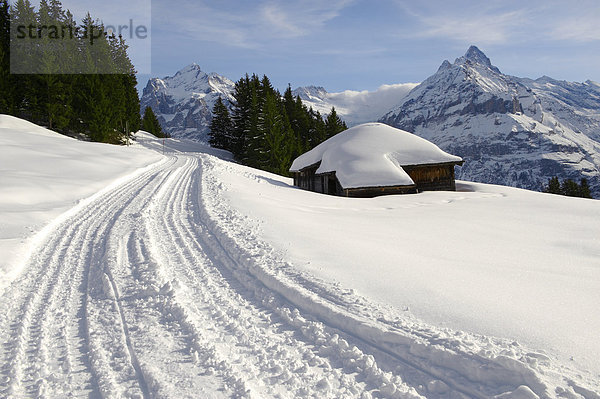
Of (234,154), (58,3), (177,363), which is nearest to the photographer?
(177,363)

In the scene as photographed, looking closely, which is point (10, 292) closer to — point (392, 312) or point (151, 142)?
point (392, 312)

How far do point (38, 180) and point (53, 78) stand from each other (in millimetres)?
30992

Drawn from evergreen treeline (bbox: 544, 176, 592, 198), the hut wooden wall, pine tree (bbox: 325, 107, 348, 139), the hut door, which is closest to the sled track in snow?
the hut door

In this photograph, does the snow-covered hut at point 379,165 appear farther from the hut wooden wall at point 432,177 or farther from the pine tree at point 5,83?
the pine tree at point 5,83

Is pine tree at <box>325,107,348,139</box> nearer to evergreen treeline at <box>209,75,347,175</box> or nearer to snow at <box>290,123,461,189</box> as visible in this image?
evergreen treeline at <box>209,75,347,175</box>

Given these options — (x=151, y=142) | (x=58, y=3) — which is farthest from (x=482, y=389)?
(x=58, y=3)

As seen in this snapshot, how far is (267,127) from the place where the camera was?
135 ft

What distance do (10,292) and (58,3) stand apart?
195ft

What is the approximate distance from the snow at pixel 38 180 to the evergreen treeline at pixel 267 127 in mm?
16736

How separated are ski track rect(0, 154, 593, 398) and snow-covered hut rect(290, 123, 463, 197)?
16619mm

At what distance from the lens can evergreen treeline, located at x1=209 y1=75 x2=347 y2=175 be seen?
136 feet

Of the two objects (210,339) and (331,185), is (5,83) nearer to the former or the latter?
(331,185)

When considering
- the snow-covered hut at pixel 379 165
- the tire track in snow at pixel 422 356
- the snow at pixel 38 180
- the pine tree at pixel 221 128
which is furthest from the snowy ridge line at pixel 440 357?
the pine tree at pixel 221 128

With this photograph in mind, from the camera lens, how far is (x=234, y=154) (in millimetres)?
54500
